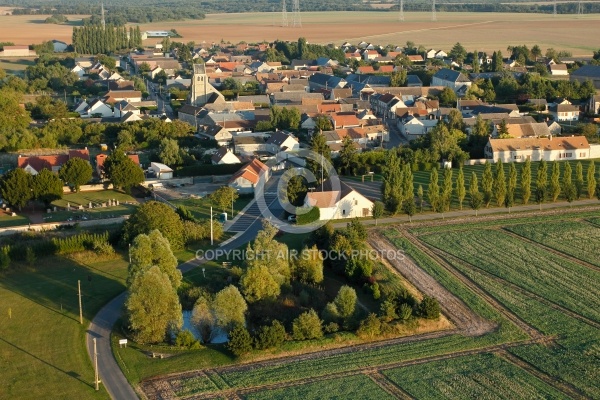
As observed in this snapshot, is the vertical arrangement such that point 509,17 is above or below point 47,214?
above

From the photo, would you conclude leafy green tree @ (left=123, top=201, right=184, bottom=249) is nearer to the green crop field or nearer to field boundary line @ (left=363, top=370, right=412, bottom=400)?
the green crop field

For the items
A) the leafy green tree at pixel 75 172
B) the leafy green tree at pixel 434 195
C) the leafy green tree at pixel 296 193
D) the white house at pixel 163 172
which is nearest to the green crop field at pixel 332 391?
the leafy green tree at pixel 434 195

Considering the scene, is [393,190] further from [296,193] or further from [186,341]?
[186,341]

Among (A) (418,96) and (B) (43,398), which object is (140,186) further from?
(A) (418,96)

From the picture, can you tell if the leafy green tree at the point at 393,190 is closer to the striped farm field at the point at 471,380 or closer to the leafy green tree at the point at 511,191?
the leafy green tree at the point at 511,191

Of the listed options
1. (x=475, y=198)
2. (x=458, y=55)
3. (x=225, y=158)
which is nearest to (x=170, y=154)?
(x=225, y=158)

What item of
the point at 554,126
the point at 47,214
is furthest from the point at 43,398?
the point at 554,126

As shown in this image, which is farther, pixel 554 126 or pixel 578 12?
pixel 578 12
